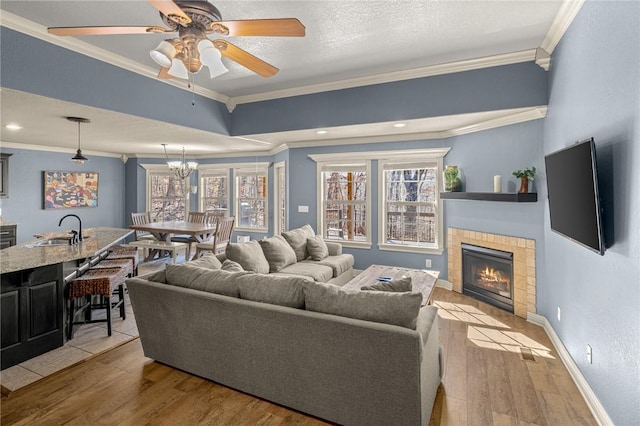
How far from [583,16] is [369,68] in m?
2.03

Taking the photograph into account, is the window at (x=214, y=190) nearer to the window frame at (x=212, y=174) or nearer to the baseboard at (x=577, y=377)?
the window frame at (x=212, y=174)

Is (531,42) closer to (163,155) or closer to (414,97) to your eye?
(414,97)

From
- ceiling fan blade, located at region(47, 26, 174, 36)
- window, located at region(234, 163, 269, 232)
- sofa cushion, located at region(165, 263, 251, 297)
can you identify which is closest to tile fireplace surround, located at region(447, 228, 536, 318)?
sofa cushion, located at region(165, 263, 251, 297)

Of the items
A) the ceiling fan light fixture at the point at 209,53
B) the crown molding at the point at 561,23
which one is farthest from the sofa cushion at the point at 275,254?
the crown molding at the point at 561,23

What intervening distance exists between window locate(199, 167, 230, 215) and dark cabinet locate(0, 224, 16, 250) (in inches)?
138

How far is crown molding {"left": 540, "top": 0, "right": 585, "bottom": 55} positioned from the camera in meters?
2.50

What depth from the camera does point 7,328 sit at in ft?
8.77

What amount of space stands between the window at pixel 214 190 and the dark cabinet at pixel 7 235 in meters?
3.50

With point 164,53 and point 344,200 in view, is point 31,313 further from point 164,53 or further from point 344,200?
point 344,200

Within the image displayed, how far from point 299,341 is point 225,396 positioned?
0.80 meters

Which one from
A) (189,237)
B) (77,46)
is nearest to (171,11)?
(77,46)

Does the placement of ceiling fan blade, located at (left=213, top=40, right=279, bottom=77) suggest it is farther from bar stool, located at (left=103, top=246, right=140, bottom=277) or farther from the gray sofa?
bar stool, located at (left=103, top=246, right=140, bottom=277)

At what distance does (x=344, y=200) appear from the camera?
5871 mm

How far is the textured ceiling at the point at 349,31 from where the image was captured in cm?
255
